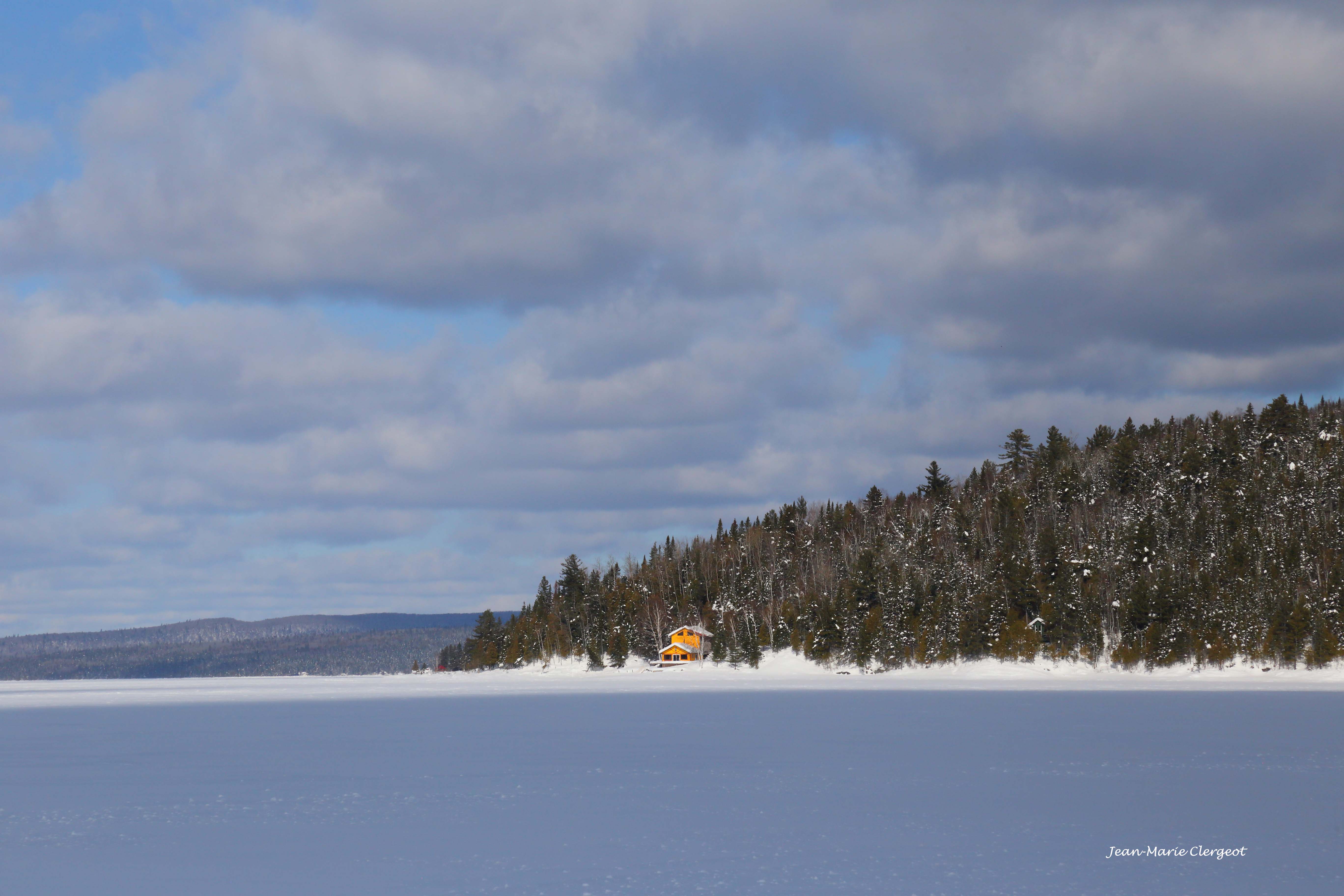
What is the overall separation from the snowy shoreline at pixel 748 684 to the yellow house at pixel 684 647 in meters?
3.52

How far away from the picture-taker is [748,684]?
357ft

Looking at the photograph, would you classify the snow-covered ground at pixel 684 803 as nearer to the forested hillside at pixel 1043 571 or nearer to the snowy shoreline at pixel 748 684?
the snowy shoreline at pixel 748 684

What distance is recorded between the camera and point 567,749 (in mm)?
42531

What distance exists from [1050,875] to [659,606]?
151 m

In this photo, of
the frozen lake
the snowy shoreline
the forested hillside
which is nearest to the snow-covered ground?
the frozen lake

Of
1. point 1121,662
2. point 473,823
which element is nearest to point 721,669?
point 1121,662

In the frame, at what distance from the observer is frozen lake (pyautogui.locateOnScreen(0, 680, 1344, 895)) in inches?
804

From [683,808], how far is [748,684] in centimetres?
8226

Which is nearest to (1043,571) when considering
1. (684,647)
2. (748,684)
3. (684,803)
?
→ (748,684)

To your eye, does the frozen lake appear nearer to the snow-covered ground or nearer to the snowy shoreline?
the snow-covered ground

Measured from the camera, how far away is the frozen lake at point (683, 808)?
20422mm

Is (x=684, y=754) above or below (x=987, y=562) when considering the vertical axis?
below

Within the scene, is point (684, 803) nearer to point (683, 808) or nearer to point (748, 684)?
point (683, 808)

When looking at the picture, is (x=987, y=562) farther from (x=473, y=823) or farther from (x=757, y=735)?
(x=473, y=823)
